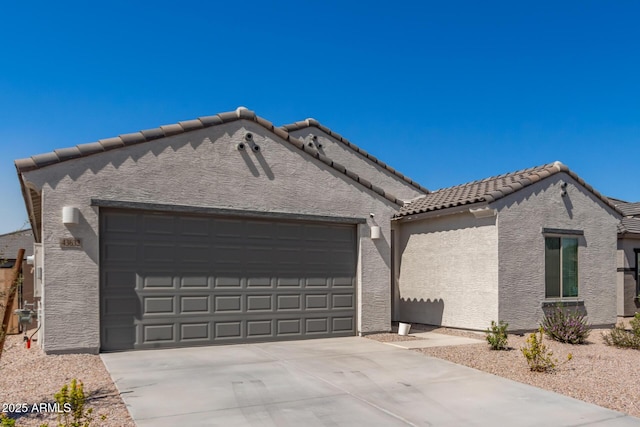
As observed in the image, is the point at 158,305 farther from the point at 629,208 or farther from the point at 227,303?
the point at 629,208

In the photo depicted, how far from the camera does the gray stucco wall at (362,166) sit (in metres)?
17.0

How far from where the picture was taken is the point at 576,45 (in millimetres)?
16844

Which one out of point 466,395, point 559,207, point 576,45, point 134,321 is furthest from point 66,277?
point 576,45

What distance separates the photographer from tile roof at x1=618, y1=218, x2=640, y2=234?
16016 millimetres

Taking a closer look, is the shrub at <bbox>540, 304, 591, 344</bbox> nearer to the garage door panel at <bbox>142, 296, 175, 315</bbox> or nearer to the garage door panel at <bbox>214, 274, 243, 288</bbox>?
the garage door panel at <bbox>214, 274, 243, 288</bbox>

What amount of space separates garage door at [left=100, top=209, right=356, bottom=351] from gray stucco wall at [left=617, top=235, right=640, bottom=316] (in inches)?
419

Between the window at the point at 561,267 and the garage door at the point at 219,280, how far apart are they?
547 cm

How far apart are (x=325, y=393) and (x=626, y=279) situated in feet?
47.2

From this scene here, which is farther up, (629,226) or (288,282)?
(629,226)

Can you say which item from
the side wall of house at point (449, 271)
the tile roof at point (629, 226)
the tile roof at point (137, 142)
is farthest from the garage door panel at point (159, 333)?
the tile roof at point (629, 226)

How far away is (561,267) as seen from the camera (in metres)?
13.0

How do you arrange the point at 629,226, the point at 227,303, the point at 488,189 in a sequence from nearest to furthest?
the point at 227,303 < the point at 488,189 < the point at 629,226

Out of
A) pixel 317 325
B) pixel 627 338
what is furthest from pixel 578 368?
pixel 317 325

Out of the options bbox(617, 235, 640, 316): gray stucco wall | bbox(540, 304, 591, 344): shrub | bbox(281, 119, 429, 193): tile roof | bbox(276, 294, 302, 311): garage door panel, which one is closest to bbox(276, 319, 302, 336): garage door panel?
bbox(276, 294, 302, 311): garage door panel
